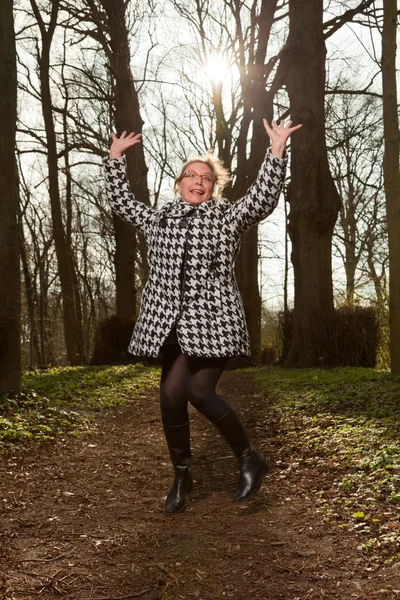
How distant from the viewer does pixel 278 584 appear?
2.78 m

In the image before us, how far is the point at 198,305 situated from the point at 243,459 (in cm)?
102

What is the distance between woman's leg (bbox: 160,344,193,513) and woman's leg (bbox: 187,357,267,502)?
72mm

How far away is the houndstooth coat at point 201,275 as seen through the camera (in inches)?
144

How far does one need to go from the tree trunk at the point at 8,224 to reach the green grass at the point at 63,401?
1.46 ft

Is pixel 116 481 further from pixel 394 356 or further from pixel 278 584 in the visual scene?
pixel 394 356

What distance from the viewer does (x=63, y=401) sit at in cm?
815

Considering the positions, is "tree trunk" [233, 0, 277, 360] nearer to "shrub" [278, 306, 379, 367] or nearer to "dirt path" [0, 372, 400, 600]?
"shrub" [278, 306, 379, 367]

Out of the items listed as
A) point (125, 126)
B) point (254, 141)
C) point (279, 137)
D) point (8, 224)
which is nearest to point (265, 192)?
point (279, 137)

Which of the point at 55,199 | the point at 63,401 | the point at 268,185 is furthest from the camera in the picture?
the point at 55,199

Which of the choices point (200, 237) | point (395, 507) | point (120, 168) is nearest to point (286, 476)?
point (395, 507)

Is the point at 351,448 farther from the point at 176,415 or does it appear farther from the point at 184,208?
the point at 184,208

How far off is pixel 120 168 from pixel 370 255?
22300 millimetres

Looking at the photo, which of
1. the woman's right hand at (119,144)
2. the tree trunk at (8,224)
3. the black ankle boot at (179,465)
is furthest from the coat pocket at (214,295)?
the tree trunk at (8,224)

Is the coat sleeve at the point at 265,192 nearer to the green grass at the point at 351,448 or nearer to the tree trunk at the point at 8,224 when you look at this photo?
the green grass at the point at 351,448
